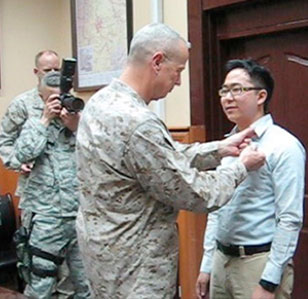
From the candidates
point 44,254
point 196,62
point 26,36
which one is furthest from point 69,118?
point 26,36

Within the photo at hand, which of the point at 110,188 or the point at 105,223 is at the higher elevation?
the point at 110,188

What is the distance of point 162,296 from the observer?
1.70 meters

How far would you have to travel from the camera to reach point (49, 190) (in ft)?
9.20

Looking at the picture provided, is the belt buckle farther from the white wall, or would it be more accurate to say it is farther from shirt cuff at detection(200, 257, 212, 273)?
the white wall

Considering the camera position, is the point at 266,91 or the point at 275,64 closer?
the point at 266,91

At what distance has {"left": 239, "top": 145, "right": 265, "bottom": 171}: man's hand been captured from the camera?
1733mm

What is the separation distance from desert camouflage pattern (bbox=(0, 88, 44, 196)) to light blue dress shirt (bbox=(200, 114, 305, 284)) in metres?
1.30

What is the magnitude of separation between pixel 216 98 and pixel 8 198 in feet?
6.06

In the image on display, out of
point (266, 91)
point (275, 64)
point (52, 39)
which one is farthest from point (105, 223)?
point (52, 39)

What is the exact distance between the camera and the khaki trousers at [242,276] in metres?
1.88

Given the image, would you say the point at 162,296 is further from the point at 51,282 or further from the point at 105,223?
the point at 51,282

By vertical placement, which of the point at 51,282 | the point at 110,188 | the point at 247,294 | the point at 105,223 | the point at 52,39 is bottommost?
the point at 51,282

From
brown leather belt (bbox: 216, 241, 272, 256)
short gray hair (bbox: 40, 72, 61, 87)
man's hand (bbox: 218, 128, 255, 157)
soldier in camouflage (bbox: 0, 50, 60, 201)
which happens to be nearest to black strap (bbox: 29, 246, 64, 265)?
soldier in camouflage (bbox: 0, 50, 60, 201)

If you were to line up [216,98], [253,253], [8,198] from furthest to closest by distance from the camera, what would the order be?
[8,198]
[216,98]
[253,253]
